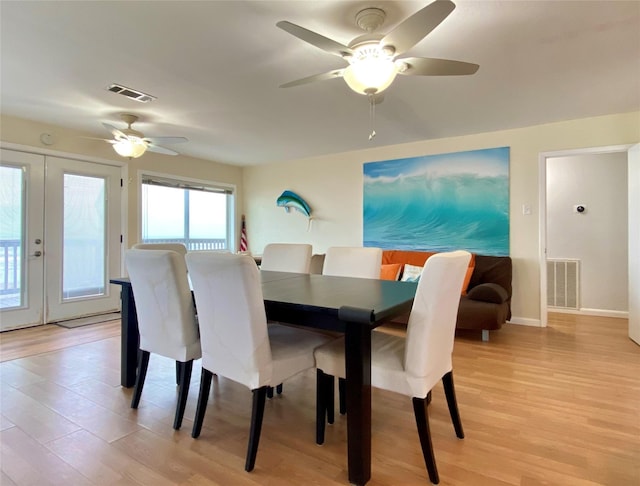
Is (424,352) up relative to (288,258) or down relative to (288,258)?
down

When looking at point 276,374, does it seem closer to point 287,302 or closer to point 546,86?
point 287,302

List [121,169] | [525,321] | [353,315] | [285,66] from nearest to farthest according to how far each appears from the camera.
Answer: [353,315]
[285,66]
[525,321]
[121,169]

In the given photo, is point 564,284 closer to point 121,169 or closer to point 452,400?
point 452,400

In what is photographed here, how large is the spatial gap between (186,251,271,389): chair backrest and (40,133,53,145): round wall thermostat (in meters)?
3.61

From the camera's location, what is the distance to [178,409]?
77.0 inches

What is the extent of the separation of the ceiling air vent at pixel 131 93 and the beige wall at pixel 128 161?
102 cm

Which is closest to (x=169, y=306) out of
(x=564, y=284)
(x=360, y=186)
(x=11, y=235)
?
(x=11, y=235)

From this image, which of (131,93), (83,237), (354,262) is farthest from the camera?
(83,237)

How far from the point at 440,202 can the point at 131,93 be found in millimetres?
3616

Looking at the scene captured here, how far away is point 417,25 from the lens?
1582 mm

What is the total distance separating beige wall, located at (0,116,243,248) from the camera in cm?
390

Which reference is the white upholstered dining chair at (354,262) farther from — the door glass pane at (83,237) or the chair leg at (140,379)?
the door glass pane at (83,237)

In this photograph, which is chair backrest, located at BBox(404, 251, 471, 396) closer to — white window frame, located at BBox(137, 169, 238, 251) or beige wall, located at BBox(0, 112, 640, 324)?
→ beige wall, located at BBox(0, 112, 640, 324)

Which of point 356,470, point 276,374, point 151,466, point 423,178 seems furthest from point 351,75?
point 423,178
